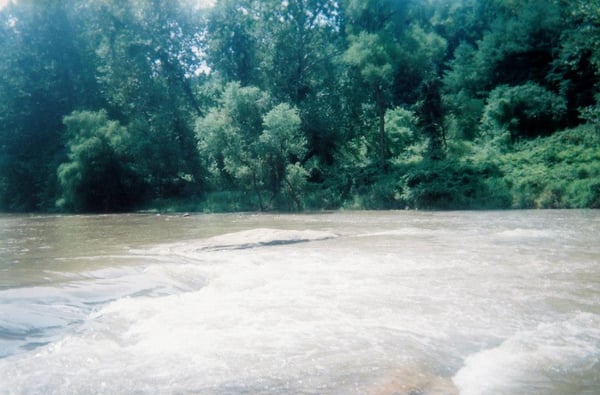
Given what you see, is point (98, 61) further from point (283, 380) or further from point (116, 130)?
point (283, 380)

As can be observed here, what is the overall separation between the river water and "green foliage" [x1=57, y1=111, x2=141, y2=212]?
973 inches

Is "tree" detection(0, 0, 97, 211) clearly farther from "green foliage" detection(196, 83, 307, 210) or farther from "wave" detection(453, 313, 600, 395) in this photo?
"wave" detection(453, 313, 600, 395)

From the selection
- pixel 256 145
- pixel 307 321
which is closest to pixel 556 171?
pixel 256 145

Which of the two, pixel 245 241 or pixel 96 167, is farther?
pixel 96 167

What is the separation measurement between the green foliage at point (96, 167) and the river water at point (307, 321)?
24.7 m

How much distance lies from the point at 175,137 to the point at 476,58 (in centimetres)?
2387

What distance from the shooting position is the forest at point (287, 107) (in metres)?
28.6

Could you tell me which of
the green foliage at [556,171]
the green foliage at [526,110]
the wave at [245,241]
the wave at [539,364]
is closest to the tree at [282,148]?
the green foliage at [556,171]

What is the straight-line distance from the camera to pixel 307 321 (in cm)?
594

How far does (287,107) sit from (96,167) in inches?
597

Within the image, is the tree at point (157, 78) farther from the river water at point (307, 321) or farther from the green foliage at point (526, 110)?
the river water at point (307, 321)

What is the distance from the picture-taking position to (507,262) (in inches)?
375

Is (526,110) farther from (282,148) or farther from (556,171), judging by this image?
(282,148)

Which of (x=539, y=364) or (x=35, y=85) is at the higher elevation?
(x=35, y=85)
